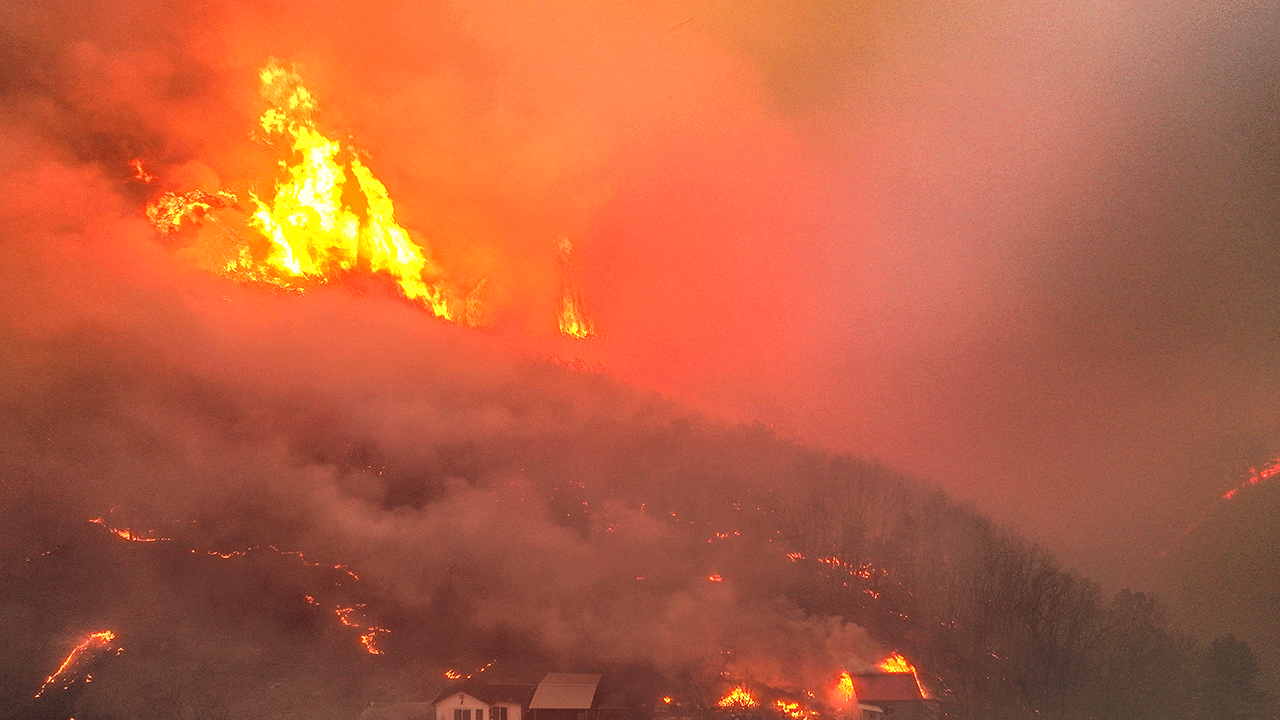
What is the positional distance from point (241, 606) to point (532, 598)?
13.5 m

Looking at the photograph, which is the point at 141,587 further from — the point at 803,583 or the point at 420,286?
the point at 803,583

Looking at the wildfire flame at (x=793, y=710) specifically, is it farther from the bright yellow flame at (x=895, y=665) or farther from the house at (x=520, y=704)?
the house at (x=520, y=704)

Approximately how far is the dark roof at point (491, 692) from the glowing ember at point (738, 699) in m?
7.50

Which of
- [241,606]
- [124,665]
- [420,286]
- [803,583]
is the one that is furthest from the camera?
[803,583]

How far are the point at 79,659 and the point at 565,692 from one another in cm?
1899

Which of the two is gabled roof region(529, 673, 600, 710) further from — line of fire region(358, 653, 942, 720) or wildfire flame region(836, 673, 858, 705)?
wildfire flame region(836, 673, 858, 705)

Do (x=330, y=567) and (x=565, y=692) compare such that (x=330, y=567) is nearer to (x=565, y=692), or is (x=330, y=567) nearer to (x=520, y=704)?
(x=520, y=704)

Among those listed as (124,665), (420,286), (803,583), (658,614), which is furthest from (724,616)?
(124,665)

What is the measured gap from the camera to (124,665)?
31031 millimetres

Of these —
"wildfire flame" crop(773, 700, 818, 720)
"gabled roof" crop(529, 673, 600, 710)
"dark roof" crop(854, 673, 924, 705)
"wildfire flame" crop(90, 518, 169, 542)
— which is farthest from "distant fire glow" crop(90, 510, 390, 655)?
"dark roof" crop(854, 673, 924, 705)

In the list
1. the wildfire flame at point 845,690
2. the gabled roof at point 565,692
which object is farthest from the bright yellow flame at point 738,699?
the gabled roof at point 565,692

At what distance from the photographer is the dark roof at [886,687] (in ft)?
97.8

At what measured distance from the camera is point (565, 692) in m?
30.5

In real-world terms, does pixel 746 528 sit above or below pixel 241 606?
above
